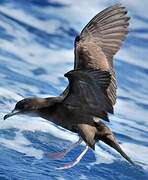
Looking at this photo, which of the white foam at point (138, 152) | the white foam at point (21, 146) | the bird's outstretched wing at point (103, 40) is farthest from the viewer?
the white foam at point (138, 152)

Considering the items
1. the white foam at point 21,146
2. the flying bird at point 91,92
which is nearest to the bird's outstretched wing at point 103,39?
the flying bird at point 91,92

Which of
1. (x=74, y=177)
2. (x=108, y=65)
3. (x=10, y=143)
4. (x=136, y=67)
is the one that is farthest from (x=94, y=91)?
(x=136, y=67)

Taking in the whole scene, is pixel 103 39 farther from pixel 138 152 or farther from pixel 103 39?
pixel 138 152

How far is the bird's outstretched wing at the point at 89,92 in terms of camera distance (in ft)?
17.1

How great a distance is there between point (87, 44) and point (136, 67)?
26.1 ft

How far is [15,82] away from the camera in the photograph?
13.0 meters

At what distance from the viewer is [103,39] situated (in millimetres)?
7711

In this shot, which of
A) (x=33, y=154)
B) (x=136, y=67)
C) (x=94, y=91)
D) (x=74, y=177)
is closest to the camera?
(x=94, y=91)

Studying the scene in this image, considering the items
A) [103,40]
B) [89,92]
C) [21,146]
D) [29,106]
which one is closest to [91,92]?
[89,92]

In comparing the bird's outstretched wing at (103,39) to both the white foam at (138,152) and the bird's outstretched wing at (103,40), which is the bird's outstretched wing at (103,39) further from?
the white foam at (138,152)

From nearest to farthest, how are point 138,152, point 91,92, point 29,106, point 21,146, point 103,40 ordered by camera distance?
1. point 91,92
2. point 29,106
3. point 103,40
4. point 21,146
5. point 138,152

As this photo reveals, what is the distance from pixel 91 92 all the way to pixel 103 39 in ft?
7.62

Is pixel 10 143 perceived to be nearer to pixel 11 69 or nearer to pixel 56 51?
pixel 11 69

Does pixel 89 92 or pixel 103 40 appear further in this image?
pixel 103 40
